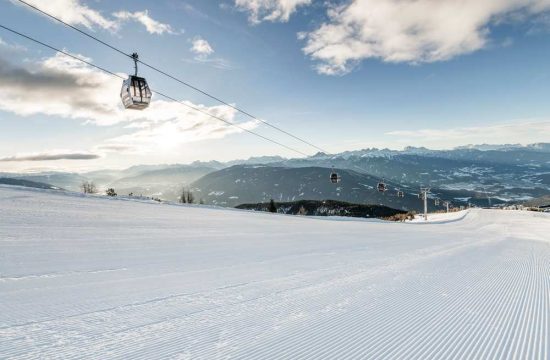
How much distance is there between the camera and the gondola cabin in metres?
13.6

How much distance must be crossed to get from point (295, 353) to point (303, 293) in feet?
7.53

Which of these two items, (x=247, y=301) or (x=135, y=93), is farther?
(x=135, y=93)

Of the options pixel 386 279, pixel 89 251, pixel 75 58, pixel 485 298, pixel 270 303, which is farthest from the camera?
pixel 75 58

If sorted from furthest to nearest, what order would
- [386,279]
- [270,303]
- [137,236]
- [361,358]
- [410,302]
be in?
[137,236] < [386,279] < [410,302] < [270,303] < [361,358]

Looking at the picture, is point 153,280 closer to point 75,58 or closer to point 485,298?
point 485,298

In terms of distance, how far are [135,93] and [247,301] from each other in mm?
10663

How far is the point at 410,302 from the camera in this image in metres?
5.88

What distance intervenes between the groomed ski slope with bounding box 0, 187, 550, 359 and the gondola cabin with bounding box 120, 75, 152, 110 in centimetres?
516

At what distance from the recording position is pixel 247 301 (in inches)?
215

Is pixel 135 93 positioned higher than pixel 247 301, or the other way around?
pixel 135 93

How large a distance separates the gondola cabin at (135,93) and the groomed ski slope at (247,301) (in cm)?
516

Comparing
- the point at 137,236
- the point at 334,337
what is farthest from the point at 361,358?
the point at 137,236

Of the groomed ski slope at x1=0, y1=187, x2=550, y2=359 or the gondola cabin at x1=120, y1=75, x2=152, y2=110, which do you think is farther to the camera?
the gondola cabin at x1=120, y1=75, x2=152, y2=110

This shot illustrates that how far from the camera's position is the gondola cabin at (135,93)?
13611 millimetres
